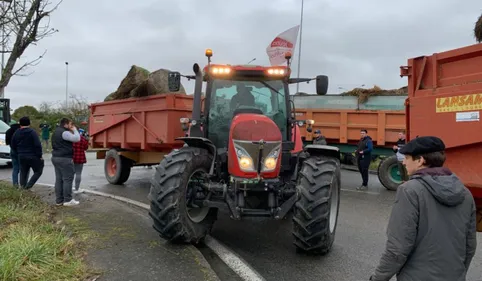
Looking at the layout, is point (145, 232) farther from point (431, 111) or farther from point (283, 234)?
point (431, 111)

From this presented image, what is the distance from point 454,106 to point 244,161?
2.25 meters

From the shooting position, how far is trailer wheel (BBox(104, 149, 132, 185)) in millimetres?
10148

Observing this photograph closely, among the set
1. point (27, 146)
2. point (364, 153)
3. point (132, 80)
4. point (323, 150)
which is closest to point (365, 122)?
point (364, 153)

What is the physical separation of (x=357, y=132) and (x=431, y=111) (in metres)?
8.43

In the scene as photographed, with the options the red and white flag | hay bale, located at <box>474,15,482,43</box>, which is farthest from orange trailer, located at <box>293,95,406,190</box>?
hay bale, located at <box>474,15,482,43</box>

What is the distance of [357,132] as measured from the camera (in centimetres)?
1181

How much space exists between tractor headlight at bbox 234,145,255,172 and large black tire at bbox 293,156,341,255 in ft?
2.00

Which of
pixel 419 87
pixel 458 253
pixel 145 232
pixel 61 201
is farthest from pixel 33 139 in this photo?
pixel 458 253

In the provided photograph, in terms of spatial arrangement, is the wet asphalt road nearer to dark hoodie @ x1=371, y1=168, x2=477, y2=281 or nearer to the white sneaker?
the white sneaker

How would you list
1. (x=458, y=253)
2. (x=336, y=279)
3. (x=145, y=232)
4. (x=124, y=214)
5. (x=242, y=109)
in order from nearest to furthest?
(x=458, y=253)
(x=336, y=279)
(x=145, y=232)
(x=242, y=109)
(x=124, y=214)

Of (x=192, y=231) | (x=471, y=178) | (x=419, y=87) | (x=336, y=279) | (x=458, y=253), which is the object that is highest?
(x=419, y=87)

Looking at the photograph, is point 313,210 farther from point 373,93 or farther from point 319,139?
point 373,93

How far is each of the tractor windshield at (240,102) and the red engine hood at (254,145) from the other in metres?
1.04

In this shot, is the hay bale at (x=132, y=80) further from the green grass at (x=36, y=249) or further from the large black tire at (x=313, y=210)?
the large black tire at (x=313, y=210)
